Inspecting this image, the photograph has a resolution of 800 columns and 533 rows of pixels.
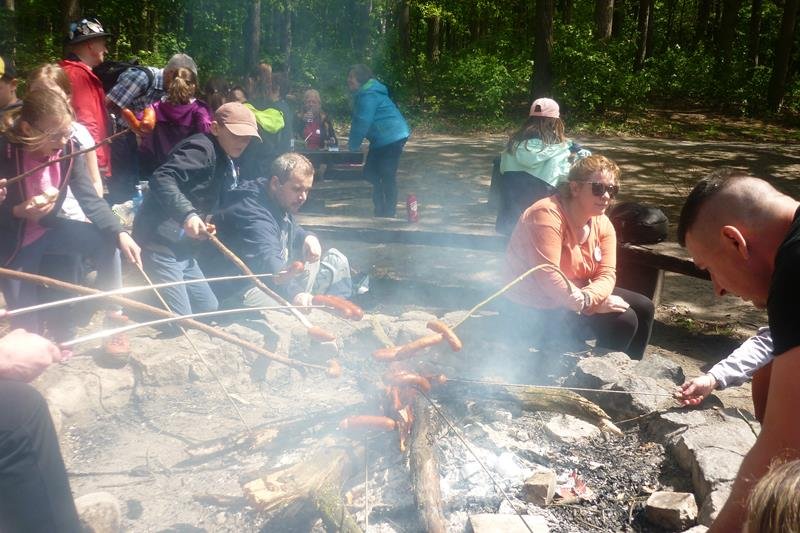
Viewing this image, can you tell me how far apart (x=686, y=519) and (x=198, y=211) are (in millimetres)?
3248

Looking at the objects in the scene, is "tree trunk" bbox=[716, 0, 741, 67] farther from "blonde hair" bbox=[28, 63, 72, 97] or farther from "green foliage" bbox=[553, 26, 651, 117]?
"blonde hair" bbox=[28, 63, 72, 97]

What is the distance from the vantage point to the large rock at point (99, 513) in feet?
8.13

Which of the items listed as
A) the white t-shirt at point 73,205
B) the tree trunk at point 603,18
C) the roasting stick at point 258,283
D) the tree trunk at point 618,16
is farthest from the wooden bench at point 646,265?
the tree trunk at point 618,16

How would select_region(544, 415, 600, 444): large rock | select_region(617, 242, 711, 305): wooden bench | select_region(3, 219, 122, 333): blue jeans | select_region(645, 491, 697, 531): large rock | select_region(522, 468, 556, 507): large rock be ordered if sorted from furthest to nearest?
1. select_region(617, 242, 711, 305): wooden bench
2. select_region(3, 219, 122, 333): blue jeans
3. select_region(544, 415, 600, 444): large rock
4. select_region(522, 468, 556, 507): large rock
5. select_region(645, 491, 697, 531): large rock

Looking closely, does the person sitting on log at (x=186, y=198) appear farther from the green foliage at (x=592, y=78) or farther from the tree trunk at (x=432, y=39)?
the tree trunk at (x=432, y=39)

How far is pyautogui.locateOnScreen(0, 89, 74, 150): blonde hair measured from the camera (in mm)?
3361

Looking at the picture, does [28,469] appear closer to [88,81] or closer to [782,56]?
[88,81]

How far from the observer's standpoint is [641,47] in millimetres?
23359

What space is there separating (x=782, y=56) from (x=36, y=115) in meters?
18.7

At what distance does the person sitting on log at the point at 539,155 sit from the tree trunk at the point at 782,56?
1499 cm

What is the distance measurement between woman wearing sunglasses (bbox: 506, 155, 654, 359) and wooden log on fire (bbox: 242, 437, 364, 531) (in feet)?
5.37

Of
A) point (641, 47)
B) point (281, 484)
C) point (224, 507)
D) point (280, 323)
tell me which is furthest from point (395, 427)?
point (641, 47)

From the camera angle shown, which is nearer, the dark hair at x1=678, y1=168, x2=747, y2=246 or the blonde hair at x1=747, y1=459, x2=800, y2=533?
the blonde hair at x1=747, y1=459, x2=800, y2=533

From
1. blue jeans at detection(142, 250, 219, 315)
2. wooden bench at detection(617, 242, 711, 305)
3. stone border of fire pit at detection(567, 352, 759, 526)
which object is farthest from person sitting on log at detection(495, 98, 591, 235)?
blue jeans at detection(142, 250, 219, 315)
